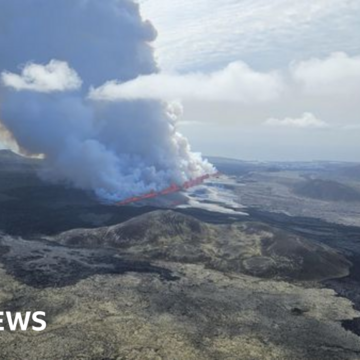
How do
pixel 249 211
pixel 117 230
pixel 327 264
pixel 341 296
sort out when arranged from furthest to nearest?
pixel 249 211
pixel 117 230
pixel 327 264
pixel 341 296

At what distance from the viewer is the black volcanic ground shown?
1891 inches

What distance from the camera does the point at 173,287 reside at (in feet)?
215

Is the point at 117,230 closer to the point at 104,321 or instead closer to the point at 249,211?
the point at 104,321

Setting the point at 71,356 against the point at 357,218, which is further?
the point at 357,218

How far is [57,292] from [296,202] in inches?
4958

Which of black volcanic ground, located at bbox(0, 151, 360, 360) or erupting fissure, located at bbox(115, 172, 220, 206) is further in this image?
erupting fissure, located at bbox(115, 172, 220, 206)

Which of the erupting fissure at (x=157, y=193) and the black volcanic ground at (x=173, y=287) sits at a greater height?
the erupting fissure at (x=157, y=193)

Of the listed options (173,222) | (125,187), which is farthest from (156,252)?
(125,187)

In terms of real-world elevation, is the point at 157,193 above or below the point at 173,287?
above

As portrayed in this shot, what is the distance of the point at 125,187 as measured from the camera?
156 meters

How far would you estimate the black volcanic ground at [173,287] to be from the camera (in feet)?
158

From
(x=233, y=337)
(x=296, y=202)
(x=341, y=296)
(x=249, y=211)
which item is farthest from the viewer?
(x=296, y=202)

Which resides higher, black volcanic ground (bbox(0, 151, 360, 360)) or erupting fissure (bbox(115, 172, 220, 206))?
erupting fissure (bbox(115, 172, 220, 206))

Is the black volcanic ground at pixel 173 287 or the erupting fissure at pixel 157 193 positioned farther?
the erupting fissure at pixel 157 193
